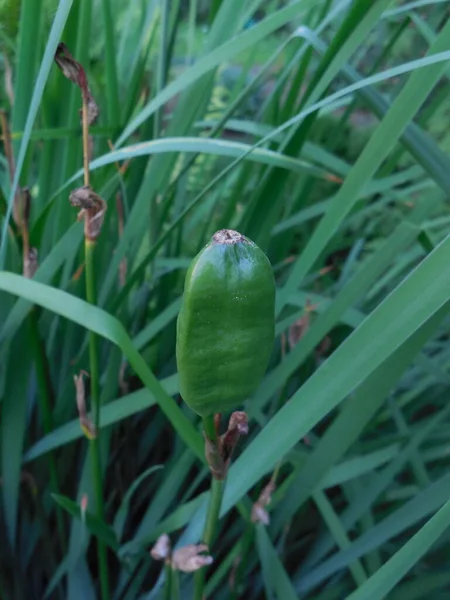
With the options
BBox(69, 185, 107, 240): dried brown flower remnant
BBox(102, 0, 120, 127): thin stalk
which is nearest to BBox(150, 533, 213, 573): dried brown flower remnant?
BBox(69, 185, 107, 240): dried brown flower remnant

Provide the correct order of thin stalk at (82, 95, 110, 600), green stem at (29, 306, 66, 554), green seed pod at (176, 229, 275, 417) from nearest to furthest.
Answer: green seed pod at (176, 229, 275, 417), thin stalk at (82, 95, 110, 600), green stem at (29, 306, 66, 554)

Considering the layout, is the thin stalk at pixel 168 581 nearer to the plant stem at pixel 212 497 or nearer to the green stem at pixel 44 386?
the plant stem at pixel 212 497

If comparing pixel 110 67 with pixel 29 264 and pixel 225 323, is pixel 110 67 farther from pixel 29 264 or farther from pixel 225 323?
pixel 225 323

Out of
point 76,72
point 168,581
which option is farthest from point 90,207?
point 168,581

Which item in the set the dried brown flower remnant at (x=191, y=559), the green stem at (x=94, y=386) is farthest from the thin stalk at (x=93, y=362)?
the dried brown flower remnant at (x=191, y=559)

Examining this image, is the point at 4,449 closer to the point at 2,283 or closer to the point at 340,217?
the point at 2,283

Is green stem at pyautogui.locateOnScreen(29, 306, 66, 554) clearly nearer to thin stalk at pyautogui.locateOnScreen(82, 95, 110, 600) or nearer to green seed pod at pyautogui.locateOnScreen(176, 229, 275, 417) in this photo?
thin stalk at pyautogui.locateOnScreen(82, 95, 110, 600)
